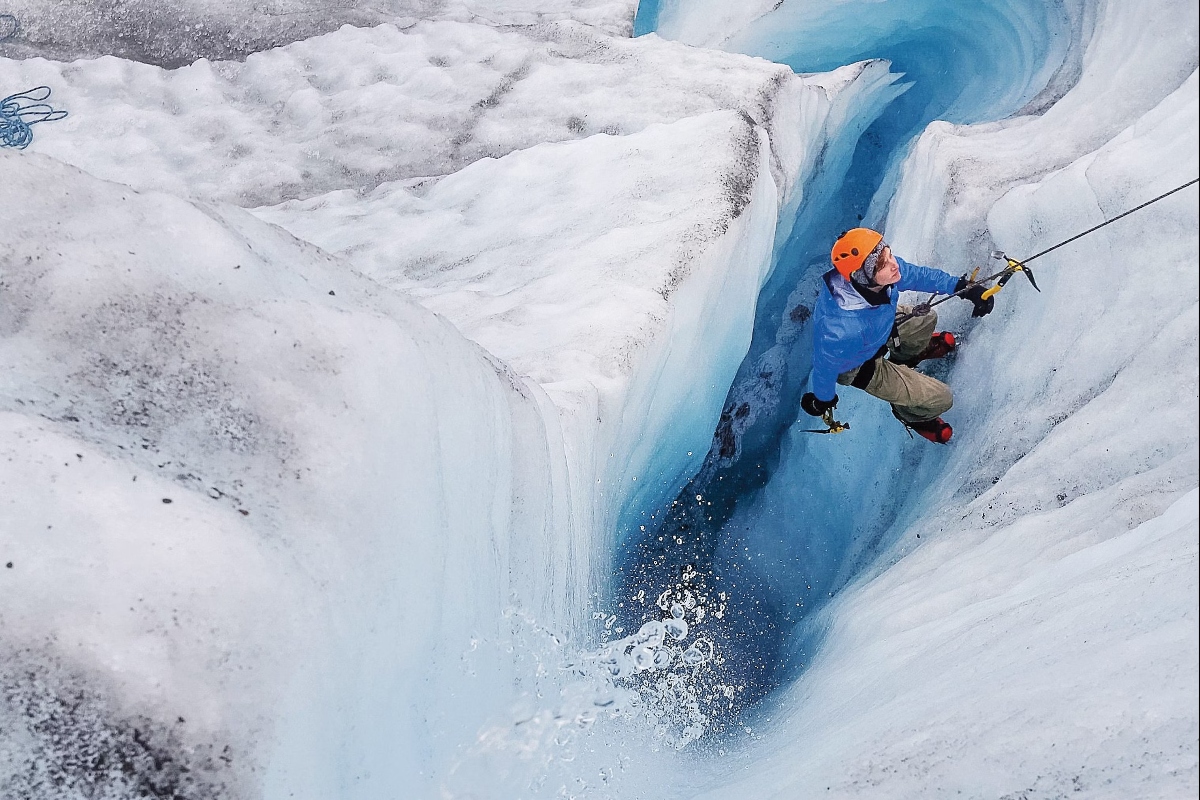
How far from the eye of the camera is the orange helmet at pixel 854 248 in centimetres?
240

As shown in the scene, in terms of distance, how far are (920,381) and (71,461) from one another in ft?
8.25

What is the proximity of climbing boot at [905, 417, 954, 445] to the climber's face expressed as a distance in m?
0.75

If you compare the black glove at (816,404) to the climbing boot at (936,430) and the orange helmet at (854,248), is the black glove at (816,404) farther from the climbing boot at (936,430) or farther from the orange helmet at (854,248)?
the orange helmet at (854,248)

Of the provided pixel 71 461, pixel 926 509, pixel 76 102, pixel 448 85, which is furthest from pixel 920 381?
pixel 76 102

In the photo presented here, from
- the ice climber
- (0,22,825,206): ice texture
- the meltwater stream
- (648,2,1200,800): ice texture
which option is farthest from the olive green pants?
(0,22,825,206): ice texture

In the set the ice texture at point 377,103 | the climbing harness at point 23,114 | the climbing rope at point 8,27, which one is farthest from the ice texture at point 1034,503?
the climbing rope at point 8,27

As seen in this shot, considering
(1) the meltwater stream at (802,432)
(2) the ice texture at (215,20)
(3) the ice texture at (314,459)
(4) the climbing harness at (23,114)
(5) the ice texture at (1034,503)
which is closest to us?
(3) the ice texture at (314,459)

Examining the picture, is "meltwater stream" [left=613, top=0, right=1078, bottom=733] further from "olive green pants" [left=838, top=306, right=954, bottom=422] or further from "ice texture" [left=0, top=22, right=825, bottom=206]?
"ice texture" [left=0, top=22, right=825, bottom=206]

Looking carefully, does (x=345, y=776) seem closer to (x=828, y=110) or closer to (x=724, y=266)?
(x=724, y=266)

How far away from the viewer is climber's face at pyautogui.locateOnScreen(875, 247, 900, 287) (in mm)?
2363

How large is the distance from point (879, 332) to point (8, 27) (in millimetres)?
5877

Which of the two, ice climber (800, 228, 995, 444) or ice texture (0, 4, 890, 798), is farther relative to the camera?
ice climber (800, 228, 995, 444)

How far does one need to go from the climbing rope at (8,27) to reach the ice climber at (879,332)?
5.61m

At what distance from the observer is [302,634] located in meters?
1.47
